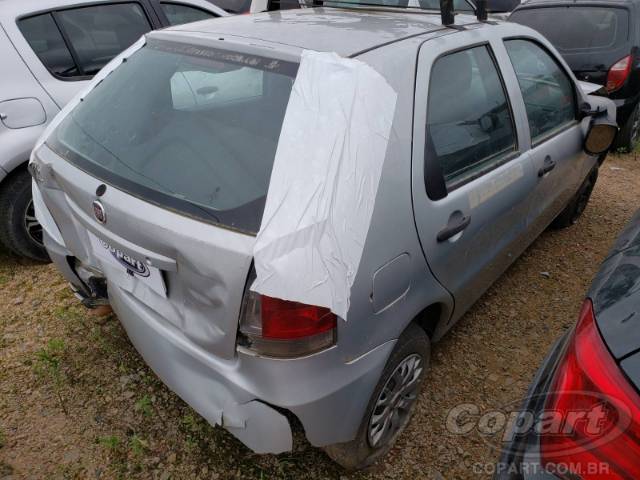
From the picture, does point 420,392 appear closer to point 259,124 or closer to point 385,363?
point 385,363

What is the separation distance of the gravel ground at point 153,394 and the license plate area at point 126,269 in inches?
27.3

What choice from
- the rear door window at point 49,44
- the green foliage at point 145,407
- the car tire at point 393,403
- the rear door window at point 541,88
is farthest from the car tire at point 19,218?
the rear door window at point 541,88

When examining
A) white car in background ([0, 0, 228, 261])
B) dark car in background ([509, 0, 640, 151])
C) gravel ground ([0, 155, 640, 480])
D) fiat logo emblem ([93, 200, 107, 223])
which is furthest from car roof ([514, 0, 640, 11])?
fiat logo emblem ([93, 200, 107, 223])

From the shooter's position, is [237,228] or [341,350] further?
[341,350]

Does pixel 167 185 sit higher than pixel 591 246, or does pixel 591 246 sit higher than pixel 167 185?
pixel 167 185

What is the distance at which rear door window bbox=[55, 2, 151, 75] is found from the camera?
10.5 ft

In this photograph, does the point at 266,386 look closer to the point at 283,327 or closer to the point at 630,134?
the point at 283,327

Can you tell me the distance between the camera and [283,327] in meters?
1.33

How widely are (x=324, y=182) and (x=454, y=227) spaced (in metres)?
0.71

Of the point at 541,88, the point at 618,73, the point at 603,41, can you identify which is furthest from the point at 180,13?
the point at 618,73

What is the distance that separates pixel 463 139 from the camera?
193 centimetres

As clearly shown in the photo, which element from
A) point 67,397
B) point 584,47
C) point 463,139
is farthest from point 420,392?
point 584,47

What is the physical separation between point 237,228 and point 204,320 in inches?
12.6

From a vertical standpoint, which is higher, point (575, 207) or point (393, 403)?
point (393, 403)
